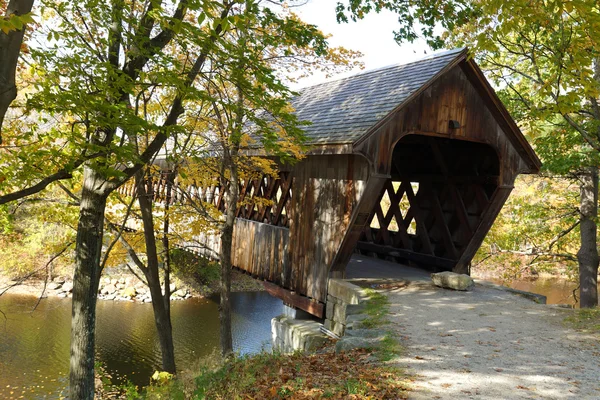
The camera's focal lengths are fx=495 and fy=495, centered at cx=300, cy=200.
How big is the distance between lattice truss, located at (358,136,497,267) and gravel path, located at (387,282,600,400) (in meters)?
2.08

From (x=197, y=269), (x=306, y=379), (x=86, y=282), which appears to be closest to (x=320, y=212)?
(x=86, y=282)

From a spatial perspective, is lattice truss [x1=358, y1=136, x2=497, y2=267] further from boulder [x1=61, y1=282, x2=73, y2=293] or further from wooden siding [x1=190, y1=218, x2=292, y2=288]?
boulder [x1=61, y1=282, x2=73, y2=293]

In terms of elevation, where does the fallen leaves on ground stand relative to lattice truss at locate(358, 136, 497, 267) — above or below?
below

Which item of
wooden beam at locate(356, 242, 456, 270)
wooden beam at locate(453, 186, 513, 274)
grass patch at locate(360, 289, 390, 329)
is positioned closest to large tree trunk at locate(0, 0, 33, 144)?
grass patch at locate(360, 289, 390, 329)

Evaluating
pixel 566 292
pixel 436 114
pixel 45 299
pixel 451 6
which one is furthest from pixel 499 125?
pixel 45 299

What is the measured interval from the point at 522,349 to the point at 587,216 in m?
7.18

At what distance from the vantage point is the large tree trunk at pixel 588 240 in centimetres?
1100

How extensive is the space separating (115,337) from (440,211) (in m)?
11.7

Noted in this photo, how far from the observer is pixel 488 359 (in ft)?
16.4

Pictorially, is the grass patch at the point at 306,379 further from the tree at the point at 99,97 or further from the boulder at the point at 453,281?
the boulder at the point at 453,281

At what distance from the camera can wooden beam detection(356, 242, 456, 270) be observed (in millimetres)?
10094

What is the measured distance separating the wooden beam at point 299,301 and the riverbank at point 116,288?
12.2 metres

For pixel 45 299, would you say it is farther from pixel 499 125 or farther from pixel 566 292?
pixel 566 292

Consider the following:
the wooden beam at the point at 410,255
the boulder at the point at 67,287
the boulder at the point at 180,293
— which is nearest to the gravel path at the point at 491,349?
the wooden beam at the point at 410,255
